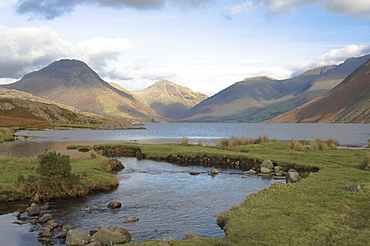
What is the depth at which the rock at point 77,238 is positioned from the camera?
636 inches

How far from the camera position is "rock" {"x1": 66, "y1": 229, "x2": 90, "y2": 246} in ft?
53.0

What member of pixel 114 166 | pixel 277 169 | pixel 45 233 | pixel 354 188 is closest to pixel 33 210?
pixel 45 233

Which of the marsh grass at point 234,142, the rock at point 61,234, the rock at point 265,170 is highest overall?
the marsh grass at point 234,142

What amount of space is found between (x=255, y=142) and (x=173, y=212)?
157ft

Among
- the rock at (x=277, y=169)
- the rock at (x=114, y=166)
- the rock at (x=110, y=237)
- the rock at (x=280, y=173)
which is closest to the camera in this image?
the rock at (x=110, y=237)

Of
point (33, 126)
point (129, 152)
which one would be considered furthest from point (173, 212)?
point (33, 126)

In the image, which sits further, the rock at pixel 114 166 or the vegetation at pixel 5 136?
the vegetation at pixel 5 136

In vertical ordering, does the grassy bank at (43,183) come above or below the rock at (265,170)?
above

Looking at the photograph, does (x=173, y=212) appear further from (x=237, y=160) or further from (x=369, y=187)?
(x=237, y=160)

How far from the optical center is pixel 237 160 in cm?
4731

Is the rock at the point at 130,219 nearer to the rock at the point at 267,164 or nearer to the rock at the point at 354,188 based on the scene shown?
the rock at the point at 354,188

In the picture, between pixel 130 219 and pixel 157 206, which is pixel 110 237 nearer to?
pixel 130 219

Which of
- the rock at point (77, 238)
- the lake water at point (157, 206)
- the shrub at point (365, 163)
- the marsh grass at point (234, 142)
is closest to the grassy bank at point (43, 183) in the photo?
the lake water at point (157, 206)

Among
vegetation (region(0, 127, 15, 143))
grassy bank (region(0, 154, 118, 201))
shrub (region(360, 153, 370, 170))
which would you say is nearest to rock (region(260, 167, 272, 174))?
shrub (region(360, 153, 370, 170))
